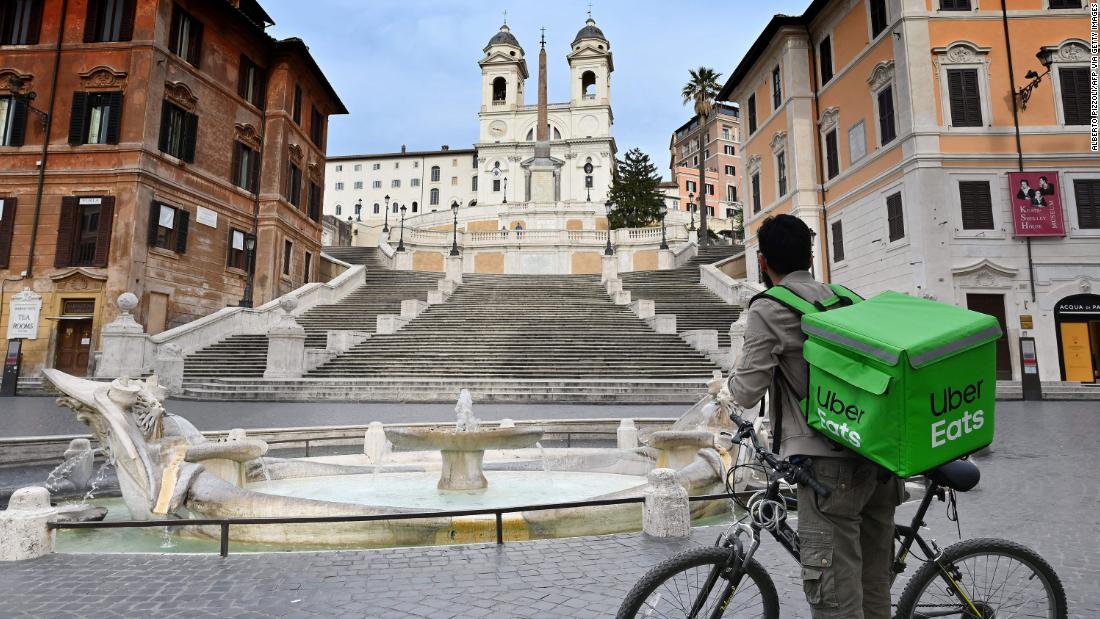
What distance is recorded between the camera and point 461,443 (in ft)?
23.5

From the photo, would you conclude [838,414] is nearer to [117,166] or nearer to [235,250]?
[117,166]

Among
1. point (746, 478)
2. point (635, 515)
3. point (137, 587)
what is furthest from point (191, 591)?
point (746, 478)

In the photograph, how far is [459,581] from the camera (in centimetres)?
430

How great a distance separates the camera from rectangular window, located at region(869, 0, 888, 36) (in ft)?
79.0

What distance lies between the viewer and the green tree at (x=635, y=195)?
2398 inches

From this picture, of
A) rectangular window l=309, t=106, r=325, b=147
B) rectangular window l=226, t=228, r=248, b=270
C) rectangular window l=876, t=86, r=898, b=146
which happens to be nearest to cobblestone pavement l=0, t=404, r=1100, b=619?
rectangular window l=876, t=86, r=898, b=146

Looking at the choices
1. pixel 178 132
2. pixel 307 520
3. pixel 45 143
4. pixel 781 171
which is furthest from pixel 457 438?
pixel 781 171

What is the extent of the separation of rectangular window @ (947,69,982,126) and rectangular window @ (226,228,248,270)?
31.1 meters

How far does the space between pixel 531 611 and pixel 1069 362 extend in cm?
2534

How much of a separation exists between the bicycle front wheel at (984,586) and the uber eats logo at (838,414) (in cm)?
114

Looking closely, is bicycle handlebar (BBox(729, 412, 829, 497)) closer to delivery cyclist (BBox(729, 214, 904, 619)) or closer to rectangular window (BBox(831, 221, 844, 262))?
delivery cyclist (BBox(729, 214, 904, 619))

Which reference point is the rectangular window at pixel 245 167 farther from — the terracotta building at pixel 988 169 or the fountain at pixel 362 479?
the terracotta building at pixel 988 169

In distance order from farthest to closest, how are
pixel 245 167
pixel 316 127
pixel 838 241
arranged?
pixel 316 127 → pixel 245 167 → pixel 838 241

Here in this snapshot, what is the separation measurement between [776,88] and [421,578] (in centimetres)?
3260
